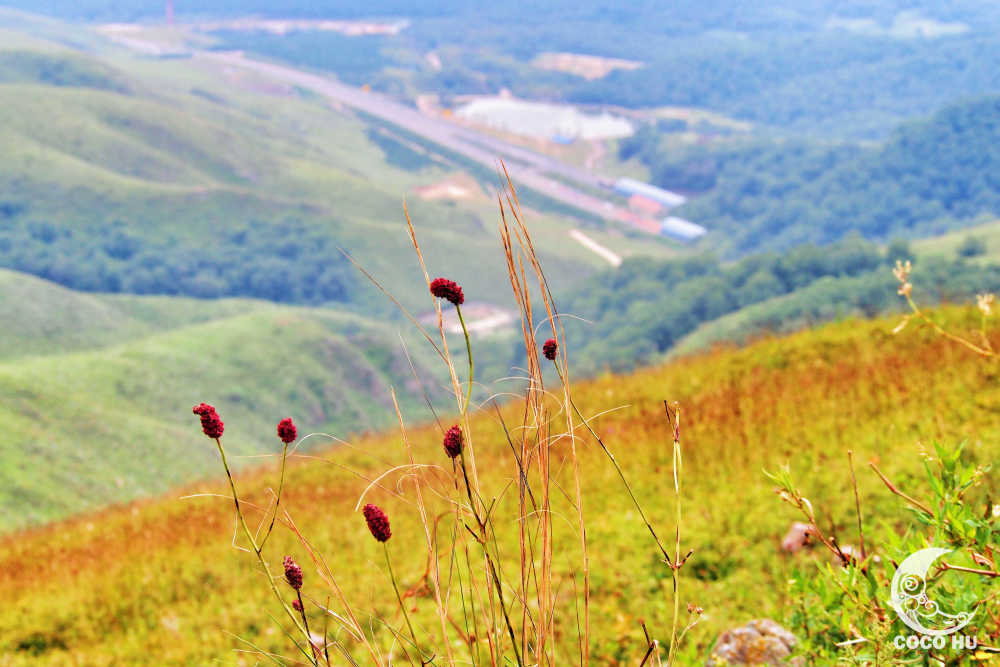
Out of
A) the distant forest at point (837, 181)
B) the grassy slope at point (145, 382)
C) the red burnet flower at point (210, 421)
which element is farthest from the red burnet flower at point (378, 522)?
the distant forest at point (837, 181)

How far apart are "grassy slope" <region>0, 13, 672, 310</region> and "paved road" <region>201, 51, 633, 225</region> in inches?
270

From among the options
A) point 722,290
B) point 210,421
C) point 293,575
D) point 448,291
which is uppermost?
point 448,291

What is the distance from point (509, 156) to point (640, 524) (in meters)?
136

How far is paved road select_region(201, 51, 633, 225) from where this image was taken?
134750 millimetres

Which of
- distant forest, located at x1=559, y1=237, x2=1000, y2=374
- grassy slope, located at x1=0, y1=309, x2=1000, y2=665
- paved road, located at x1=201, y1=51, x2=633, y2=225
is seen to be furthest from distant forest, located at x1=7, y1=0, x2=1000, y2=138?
grassy slope, located at x1=0, y1=309, x2=1000, y2=665

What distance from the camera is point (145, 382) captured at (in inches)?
2562

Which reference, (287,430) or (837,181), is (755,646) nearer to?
(287,430)

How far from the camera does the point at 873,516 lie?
5117mm

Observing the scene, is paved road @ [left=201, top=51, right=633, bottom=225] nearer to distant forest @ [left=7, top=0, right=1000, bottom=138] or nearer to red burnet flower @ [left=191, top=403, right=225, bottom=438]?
distant forest @ [left=7, top=0, right=1000, bottom=138]

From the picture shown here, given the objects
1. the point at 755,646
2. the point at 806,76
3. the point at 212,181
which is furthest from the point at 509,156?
the point at 755,646

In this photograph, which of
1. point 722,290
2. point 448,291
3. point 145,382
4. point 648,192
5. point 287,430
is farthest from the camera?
point 648,192

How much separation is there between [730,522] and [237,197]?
440ft

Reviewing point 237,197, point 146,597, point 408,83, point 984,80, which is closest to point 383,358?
point 237,197

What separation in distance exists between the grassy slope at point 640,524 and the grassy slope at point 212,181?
311ft
